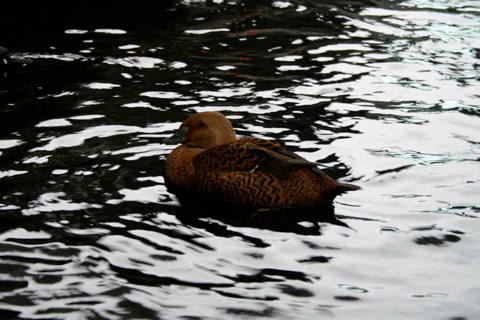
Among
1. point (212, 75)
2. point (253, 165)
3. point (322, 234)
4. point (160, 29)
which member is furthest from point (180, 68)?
point (322, 234)

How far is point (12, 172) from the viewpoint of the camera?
23.9ft

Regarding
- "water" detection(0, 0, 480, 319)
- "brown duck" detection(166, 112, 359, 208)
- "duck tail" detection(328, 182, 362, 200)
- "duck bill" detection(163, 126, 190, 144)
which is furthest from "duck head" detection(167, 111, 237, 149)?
"duck tail" detection(328, 182, 362, 200)

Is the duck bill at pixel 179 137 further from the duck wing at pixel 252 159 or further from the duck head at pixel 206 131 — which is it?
the duck wing at pixel 252 159

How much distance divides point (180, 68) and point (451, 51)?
153 inches

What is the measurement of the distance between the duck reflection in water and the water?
0.62ft

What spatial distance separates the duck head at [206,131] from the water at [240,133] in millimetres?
443

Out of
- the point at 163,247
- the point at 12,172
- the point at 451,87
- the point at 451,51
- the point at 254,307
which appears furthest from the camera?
the point at 451,51

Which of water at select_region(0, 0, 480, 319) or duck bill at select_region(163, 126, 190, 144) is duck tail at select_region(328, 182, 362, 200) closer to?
water at select_region(0, 0, 480, 319)

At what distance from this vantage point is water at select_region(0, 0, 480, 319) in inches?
212

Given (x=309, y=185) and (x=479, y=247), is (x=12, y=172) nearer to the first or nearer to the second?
(x=309, y=185)

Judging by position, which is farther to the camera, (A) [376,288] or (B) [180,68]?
(B) [180,68]

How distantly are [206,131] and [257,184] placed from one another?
0.95 meters

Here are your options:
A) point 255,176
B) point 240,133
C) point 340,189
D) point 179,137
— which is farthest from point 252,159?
point 240,133

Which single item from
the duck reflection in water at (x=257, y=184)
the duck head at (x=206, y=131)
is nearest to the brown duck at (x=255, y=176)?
the duck reflection in water at (x=257, y=184)
